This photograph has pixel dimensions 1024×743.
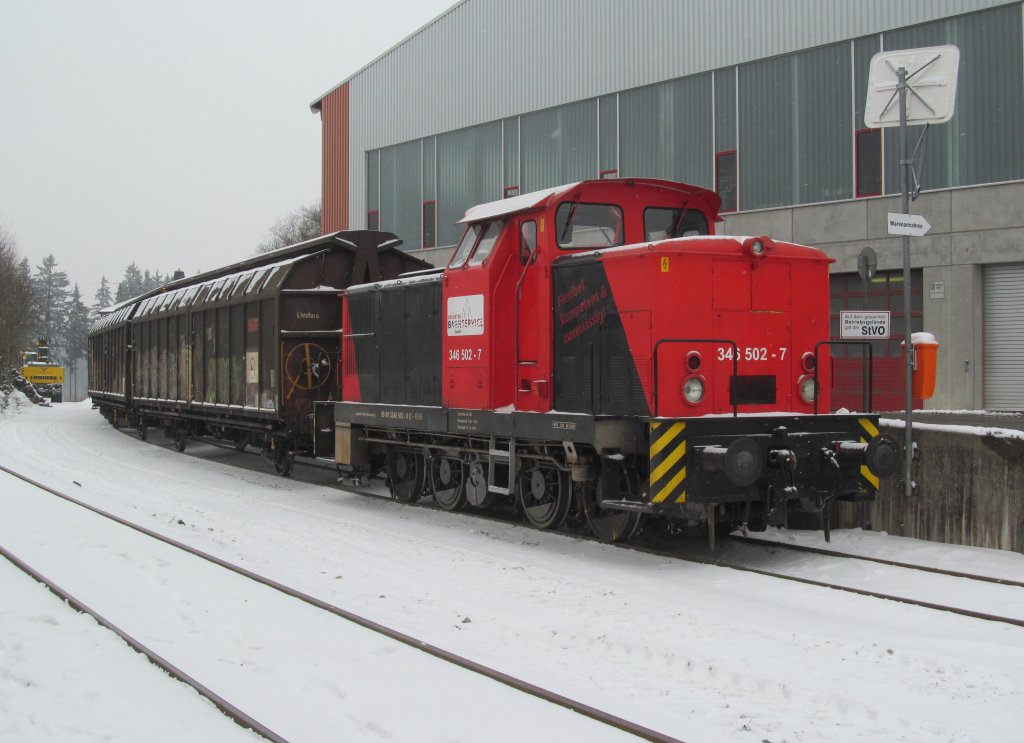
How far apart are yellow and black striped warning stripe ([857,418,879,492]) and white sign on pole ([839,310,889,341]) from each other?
131 centimetres

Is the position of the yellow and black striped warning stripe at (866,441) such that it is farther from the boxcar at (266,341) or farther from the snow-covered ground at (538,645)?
the boxcar at (266,341)

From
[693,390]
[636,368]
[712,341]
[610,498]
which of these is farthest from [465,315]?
[712,341]

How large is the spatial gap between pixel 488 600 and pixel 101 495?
24.6 ft

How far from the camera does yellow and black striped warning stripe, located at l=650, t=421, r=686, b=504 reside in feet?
23.7

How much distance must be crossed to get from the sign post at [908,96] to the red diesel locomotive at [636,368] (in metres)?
1.28

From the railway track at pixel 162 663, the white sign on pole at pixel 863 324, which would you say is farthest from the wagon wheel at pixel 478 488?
the railway track at pixel 162 663

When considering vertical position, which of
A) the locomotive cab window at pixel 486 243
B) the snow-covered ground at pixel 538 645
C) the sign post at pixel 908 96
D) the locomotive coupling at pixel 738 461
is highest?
the sign post at pixel 908 96

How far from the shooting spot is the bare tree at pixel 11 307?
3703 centimetres

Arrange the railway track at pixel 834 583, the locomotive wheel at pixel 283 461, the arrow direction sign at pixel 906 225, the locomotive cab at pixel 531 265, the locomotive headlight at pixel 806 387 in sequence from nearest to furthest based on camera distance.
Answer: the railway track at pixel 834 583, the locomotive headlight at pixel 806 387, the locomotive cab at pixel 531 265, the arrow direction sign at pixel 906 225, the locomotive wheel at pixel 283 461

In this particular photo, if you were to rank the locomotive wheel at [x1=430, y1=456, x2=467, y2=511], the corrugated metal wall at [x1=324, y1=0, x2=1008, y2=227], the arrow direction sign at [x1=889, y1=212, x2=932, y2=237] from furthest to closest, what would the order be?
1. the corrugated metal wall at [x1=324, y1=0, x2=1008, y2=227]
2. the locomotive wheel at [x1=430, y1=456, x2=467, y2=511]
3. the arrow direction sign at [x1=889, y1=212, x2=932, y2=237]

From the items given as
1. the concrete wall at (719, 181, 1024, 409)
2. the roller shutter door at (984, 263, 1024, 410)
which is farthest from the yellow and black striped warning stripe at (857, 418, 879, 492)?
the roller shutter door at (984, 263, 1024, 410)

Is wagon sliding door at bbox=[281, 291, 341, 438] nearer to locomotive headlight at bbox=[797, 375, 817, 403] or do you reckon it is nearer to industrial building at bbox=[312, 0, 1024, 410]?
locomotive headlight at bbox=[797, 375, 817, 403]

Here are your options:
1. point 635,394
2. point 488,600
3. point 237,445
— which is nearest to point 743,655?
point 488,600

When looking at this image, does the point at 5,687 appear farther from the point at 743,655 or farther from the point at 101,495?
the point at 101,495
